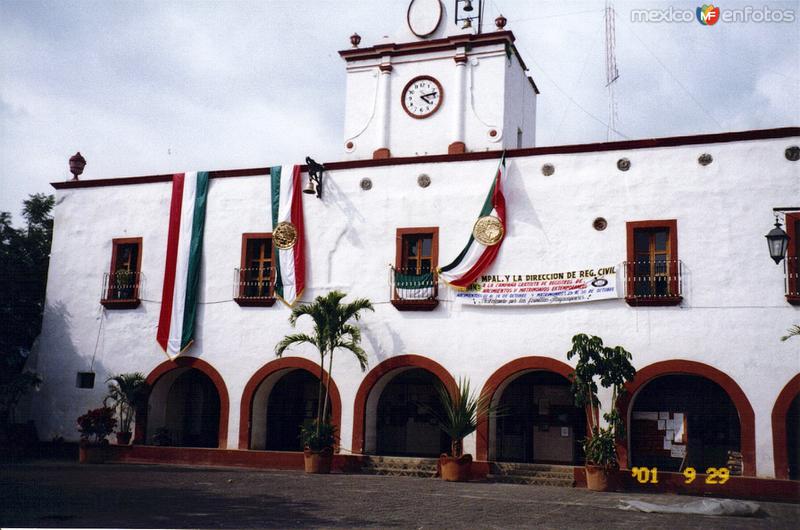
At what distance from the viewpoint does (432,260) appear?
19.0m

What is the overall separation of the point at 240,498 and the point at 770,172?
1174 centimetres

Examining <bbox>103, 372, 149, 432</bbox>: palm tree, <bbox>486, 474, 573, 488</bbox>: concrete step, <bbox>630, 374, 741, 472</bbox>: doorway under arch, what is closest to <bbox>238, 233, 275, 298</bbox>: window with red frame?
<bbox>103, 372, 149, 432</bbox>: palm tree

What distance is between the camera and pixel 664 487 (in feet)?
52.4

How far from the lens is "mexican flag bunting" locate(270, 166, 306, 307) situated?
19750 mm

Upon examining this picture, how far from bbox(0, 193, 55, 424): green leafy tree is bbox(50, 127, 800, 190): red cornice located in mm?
3081

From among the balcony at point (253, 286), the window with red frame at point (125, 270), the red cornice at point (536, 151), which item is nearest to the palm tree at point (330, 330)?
the balcony at point (253, 286)

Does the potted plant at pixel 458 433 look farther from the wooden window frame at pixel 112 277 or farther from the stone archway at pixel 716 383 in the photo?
the wooden window frame at pixel 112 277

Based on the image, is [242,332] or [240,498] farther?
[242,332]

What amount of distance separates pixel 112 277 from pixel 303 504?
432 inches

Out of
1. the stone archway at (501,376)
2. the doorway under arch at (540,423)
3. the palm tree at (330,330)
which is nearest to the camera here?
the stone archway at (501,376)

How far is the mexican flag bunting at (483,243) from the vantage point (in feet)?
60.7

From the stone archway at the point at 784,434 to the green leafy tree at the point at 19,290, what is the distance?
696 inches

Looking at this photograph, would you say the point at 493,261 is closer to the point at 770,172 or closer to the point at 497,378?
the point at 497,378

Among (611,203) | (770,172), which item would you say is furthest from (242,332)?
(770,172)
